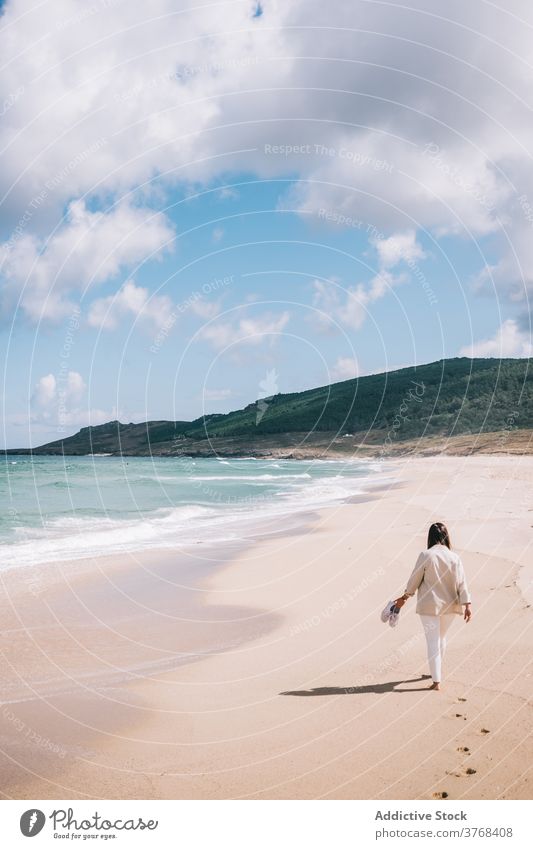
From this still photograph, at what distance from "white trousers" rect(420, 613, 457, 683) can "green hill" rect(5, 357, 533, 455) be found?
97266 mm

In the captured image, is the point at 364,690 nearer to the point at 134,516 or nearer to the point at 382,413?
the point at 134,516

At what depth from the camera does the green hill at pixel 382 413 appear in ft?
378

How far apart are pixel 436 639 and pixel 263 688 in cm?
205

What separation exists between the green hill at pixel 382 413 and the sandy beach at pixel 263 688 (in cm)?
9387

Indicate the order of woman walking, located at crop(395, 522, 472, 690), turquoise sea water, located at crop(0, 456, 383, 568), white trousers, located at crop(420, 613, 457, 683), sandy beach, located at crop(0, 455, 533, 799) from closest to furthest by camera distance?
sandy beach, located at crop(0, 455, 533, 799), white trousers, located at crop(420, 613, 457, 683), woman walking, located at crop(395, 522, 472, 690), turquoise sea water, located at crop(0, 456, 383, 568)

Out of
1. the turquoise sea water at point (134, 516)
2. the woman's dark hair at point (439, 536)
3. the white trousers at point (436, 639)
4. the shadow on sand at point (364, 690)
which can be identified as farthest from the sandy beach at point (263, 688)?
the turquoise sea water at point (134, 516)

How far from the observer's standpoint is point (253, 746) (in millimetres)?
5547

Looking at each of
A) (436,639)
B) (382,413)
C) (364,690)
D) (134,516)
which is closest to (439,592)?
(436,639)

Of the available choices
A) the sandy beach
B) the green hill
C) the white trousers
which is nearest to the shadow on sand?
the sandy beach

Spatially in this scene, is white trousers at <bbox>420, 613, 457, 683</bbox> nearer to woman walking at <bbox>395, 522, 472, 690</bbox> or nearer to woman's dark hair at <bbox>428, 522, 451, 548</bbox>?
woman walking at <bbox>395, 522, 472, 690</bbox>

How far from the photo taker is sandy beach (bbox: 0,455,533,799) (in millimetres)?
5020

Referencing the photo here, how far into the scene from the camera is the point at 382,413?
463 feet

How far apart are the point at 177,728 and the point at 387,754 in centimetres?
213

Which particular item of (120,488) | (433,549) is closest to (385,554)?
(433,549)
